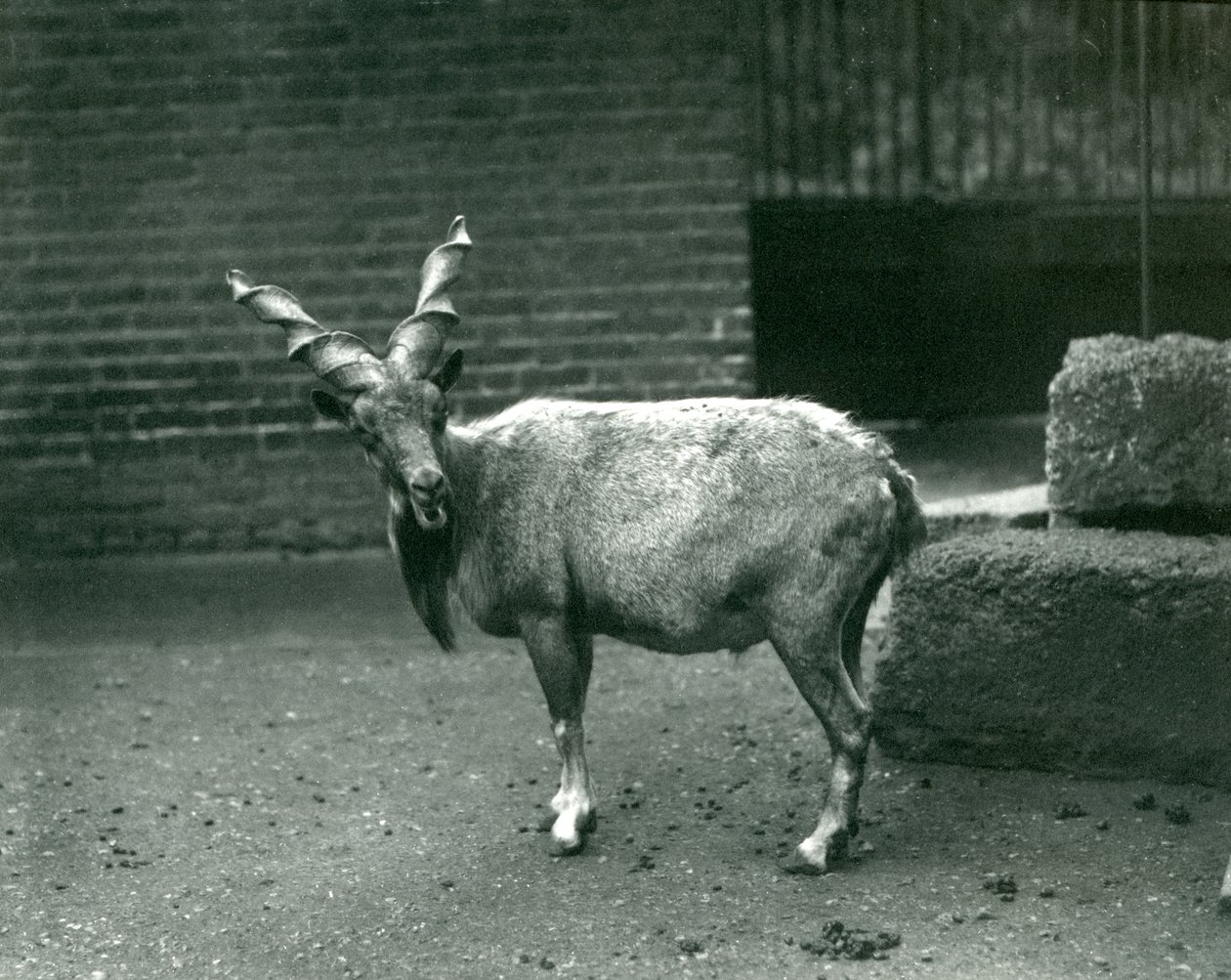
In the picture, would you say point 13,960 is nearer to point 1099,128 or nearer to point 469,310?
point 469,310

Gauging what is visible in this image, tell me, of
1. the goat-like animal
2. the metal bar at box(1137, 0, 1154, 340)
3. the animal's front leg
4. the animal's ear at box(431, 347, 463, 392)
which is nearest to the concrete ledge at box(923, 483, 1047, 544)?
the metal bar at box(1137, 0, 1154, 340)

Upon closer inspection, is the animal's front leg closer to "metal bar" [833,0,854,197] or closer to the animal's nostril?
the animal's nostril

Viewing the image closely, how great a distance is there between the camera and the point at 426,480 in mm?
5078

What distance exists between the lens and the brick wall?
8.94m

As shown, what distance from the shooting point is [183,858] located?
553 cm

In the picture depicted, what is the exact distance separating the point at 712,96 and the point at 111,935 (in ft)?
18.4

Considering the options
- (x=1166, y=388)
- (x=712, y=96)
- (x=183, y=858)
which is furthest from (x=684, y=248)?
(x=183, y=858)

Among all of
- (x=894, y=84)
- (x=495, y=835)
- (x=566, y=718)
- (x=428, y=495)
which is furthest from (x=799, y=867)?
(x=894, y=84)

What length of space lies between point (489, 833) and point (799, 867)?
1134mm

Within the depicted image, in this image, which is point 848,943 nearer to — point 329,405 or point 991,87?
point 329,405

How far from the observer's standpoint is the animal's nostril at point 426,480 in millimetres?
5082

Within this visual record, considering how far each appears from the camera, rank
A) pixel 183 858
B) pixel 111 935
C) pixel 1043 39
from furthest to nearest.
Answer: pixel 1043 39
pixel 183 858
pixel 111 935

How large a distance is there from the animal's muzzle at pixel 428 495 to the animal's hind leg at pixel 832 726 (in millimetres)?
1143

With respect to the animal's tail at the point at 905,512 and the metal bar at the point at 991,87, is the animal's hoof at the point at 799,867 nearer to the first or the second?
the animal's tail at the point at 905,512
